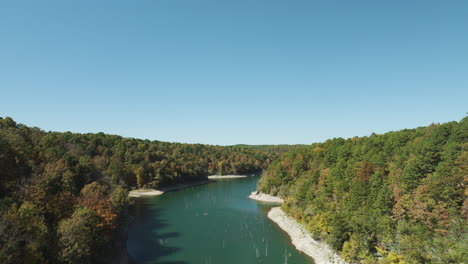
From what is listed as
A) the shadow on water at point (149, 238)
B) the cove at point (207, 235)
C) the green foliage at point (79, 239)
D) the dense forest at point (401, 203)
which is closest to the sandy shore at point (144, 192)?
the cove at point (207, 235)

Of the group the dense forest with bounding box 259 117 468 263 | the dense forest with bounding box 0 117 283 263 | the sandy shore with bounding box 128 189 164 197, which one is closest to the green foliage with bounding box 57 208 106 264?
the dense forest with bounding box 0 117 283 263

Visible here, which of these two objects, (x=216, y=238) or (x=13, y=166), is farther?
(x=216, y=238)

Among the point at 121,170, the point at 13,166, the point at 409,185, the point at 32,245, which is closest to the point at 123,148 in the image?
the point at 121,170

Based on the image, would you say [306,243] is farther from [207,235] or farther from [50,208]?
[50,208]

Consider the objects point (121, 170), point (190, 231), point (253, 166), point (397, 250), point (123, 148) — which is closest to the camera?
point (397, 250)

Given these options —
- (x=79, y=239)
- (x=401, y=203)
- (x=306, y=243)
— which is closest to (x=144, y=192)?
(x=306, y=243)

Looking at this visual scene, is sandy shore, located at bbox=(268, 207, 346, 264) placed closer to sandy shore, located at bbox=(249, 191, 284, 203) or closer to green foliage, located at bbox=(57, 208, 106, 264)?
sandy shore, located at bbox=(249, 191, 284, 203)

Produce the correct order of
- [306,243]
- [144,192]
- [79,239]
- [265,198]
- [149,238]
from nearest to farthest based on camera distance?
[79,239]
[306,243]
[149,238]
[265,198]
[144,192]

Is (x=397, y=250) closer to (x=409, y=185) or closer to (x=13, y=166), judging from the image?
(x=409, y=185)
